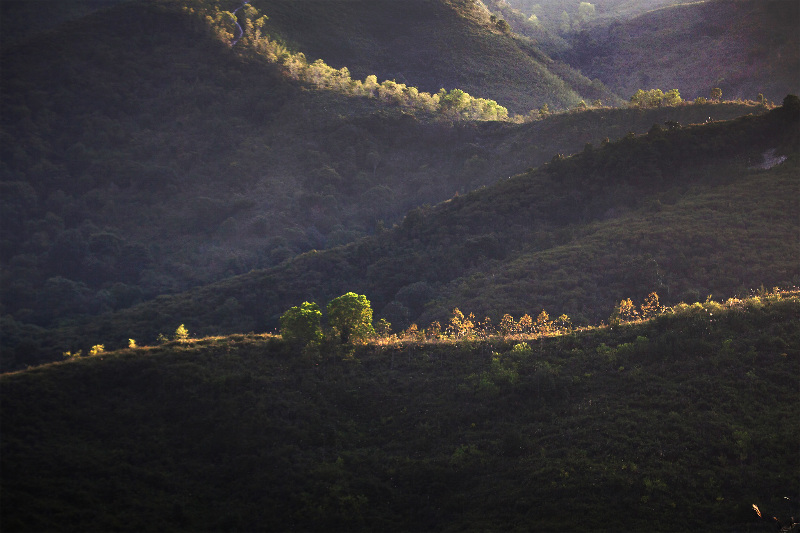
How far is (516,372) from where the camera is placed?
30.2 meters

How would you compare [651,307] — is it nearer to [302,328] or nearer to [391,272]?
[302,328]

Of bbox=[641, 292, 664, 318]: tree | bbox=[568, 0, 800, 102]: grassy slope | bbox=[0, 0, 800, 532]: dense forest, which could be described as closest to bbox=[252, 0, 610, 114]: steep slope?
bbox=[0, 0, 800, 532]: dense forest

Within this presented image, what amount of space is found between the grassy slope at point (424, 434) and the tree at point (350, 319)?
1689mm

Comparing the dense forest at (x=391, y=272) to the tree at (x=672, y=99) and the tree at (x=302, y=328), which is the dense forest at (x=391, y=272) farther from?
the tree at (x=672, y=99)

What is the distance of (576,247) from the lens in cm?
5309

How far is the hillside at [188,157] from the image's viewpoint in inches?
3068

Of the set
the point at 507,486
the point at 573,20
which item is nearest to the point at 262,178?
the point at 507,486

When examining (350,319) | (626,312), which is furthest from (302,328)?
(626,312)

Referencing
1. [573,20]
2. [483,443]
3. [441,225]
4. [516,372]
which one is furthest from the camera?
[573,20]

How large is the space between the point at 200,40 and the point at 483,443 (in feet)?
363

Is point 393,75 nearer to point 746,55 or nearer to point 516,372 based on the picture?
point 746,55

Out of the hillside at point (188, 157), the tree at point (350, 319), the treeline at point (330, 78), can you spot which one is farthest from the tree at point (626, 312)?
the treeline at point (330, 78)

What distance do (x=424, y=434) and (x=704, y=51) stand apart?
125793 millimetres

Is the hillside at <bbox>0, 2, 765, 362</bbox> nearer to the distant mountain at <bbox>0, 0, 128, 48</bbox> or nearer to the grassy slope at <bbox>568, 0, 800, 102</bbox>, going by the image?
the distant mountain at <bbox>0, 0, 128, 48</bbox>
